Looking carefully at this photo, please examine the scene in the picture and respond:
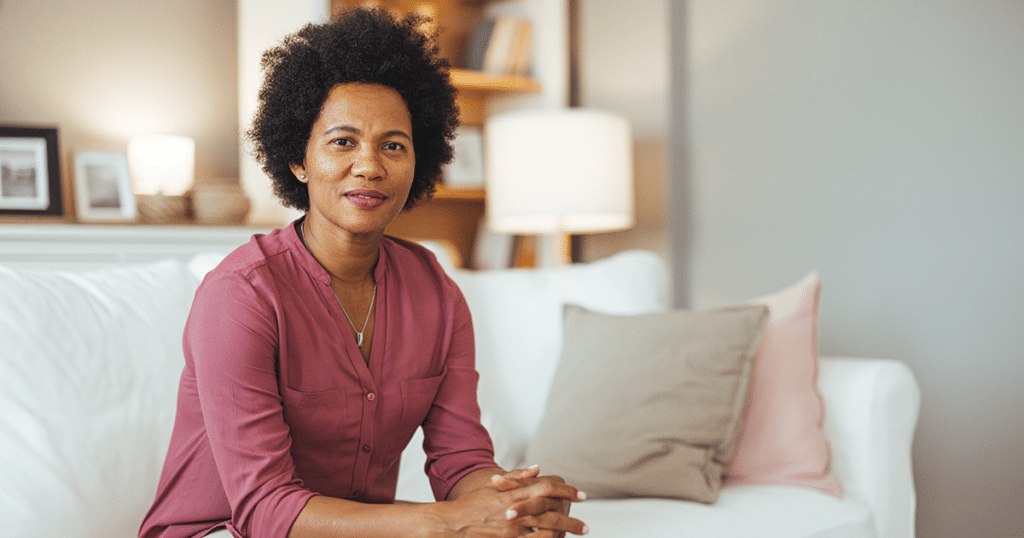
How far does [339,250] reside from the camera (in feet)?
3.87

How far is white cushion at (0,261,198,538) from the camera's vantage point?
3.68 ft

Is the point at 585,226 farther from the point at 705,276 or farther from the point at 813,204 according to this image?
the point at 813,204

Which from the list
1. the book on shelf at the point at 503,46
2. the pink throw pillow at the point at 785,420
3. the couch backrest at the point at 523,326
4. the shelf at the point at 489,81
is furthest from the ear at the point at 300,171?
the book on shelf at the point at 503,46

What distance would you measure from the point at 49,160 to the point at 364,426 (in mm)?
1857

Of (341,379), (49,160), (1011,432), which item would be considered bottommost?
(1011,432)

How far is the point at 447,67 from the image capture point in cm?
139

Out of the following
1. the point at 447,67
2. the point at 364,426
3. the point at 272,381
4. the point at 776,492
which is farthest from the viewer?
the point at 776,492

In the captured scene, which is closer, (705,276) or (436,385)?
(436,385)

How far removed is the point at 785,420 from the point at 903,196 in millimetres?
943

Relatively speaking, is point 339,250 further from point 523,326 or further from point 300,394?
point 523,326

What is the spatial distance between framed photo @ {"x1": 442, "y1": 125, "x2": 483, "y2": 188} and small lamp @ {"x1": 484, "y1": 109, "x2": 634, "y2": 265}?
601 mm

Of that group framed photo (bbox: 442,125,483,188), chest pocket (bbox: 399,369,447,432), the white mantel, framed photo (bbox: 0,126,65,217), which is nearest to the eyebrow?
chest pocket (bbox: 399,369,447,432)

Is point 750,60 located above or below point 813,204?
above

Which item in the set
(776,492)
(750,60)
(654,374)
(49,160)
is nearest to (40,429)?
(654,374)
